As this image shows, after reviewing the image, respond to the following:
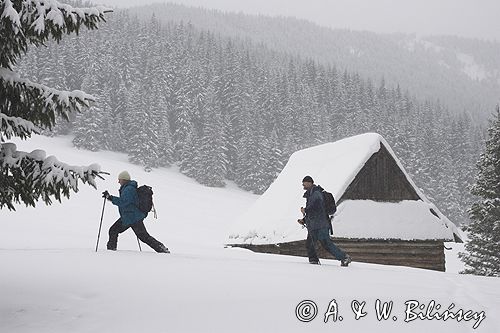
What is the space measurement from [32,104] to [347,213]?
13418 mm

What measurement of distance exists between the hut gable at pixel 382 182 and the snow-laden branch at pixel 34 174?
14.1 metres

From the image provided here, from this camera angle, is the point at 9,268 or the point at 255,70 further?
Result: the point at 255,70

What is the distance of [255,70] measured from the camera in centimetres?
9088

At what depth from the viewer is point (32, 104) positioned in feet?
16.5

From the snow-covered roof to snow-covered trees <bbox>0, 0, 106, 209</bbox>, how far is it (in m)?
12.1

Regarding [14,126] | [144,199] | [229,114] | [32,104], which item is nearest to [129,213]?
[144,199]

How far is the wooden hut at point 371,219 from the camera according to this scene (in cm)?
1691

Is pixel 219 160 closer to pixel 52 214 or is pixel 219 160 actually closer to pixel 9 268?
pixel 52 214

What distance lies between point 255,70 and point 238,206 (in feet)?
149

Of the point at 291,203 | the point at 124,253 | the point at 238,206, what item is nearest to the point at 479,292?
the point at 124,253

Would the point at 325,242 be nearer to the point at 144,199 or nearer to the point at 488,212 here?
the point at 144,199

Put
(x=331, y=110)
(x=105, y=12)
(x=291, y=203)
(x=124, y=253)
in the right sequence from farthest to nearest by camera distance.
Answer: (x=331, y=110) < (x=291, y=203) < (x=124, y=253) < (x=105, y=12)

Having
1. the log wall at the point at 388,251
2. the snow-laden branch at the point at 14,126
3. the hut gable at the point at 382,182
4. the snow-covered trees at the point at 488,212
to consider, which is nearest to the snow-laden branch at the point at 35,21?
the snow-laden branch at the point at 14,126

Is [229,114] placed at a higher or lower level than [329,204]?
lower
